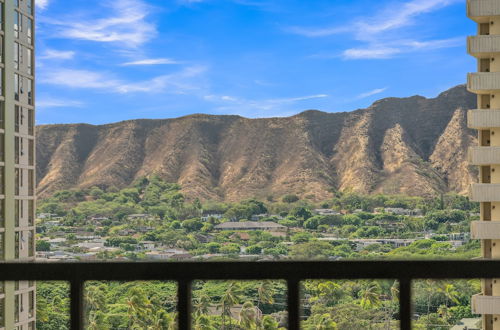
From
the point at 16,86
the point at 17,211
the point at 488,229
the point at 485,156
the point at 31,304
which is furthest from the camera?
the point at 488,229

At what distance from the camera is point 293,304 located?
0.42 meters

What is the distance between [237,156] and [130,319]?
71.9ft

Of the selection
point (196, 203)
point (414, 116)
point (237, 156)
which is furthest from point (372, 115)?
point (196, 203)

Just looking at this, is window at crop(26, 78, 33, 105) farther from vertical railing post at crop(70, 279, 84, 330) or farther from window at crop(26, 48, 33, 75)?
vertical railing post at crop(70, 279, 84, 330)

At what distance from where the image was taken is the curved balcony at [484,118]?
12695 mm

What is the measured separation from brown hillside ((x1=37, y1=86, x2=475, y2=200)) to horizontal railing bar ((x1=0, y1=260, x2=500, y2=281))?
19809 millimetres

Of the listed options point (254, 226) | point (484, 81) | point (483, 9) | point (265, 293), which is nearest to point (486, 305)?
point (484, 81)

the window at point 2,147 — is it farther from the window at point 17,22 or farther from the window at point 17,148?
the window at point 17,22

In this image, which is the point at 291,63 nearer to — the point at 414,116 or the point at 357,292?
the point at 414,116

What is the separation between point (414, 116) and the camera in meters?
21.0

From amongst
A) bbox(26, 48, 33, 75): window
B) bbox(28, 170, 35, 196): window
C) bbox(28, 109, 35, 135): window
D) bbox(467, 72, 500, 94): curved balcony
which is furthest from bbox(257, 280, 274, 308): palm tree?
bbox(467, 72, 500, 94): curved balcony

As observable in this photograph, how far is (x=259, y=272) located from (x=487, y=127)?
13358 millimetres

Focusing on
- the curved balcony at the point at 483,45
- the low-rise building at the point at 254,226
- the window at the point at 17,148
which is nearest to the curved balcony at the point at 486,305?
the curved balcony at the point at 483,45

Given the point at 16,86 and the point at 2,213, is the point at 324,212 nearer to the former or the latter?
the point at 16,86
